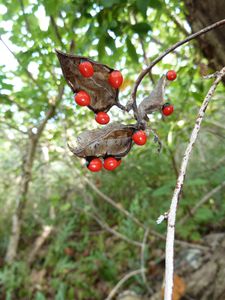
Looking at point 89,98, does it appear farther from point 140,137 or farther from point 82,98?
point 140,137

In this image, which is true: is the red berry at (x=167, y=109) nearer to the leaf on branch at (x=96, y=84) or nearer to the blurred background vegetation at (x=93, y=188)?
the leaf on branch at (x=96, y=84)

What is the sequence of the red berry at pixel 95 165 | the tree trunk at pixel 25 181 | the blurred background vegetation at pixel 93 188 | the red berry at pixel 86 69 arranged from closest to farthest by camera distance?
the red berry at pixel 86 69, the red berry at pixel 95 165, the blurred background vegetation at pixel 93 188, the tree trunk at pixel 25 181

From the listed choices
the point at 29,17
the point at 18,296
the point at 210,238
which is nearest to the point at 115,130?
the point at 29,17

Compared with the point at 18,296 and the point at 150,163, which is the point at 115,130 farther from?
the point at 18,296

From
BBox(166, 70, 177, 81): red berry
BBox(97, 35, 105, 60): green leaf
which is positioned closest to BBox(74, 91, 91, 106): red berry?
BBox(166, 70, 177, 81): red berry

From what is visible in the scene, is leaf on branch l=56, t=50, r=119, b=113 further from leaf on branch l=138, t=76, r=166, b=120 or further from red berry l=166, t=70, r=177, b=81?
red berry l=166, t=70, r=177, b=81

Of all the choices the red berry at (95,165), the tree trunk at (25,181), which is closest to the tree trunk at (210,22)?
the red berry at (95,165)
